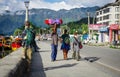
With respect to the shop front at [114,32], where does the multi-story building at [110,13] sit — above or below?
above

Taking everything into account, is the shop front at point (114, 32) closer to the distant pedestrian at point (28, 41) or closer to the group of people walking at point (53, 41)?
the group of people walking at point (53, 41)

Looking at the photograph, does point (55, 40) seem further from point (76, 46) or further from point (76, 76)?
point (76, 76)

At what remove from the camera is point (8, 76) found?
28.9ft

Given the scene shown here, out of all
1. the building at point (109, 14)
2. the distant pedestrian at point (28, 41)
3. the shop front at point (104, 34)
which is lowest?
the shop front at point (104, 34)

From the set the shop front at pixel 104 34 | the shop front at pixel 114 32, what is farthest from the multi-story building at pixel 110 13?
the shop front at pixel 114 32

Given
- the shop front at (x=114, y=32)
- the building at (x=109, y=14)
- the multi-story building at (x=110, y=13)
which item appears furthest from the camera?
the multi-story building at (x=110, y=13)

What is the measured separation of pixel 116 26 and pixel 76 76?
63.4 m

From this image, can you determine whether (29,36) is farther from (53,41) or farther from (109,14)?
(109,14)

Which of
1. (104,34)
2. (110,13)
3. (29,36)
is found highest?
(110,13)

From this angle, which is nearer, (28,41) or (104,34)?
(28,41)

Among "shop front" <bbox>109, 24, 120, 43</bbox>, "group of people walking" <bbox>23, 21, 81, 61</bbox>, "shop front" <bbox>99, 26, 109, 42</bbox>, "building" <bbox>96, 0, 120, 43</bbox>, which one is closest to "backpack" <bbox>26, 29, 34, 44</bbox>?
"group of people walking" <bbox>23, 21, 81, 61</bbox>

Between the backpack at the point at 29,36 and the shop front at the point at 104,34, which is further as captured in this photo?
the shop front at the point at 104,34

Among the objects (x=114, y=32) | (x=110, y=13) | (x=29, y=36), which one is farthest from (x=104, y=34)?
(x=29, y=36)

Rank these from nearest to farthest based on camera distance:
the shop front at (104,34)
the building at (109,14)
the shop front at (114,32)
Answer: the shop front at (114,32) < the shop front at (104,34) < the building at (109,14)
